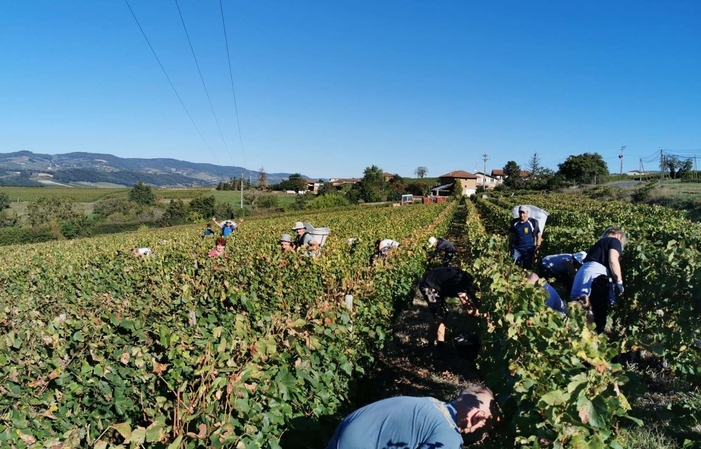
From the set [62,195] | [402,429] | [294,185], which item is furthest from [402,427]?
[294,185]

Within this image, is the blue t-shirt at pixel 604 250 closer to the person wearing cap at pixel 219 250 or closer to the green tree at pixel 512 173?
the person wearing cap at pixel 219 250

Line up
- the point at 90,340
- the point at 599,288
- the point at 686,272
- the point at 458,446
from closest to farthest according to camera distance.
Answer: the point at 458,446
the point at 90,340
the point at 686,272
the point at 599,288

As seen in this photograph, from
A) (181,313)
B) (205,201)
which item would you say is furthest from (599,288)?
(205,201)

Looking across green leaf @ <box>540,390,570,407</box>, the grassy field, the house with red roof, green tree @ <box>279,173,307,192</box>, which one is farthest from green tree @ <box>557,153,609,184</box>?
green leaf @ <box>540,390,570,407</box>

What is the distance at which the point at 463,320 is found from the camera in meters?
7.00

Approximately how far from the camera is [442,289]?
5.64 m

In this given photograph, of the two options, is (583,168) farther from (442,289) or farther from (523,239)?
(442,289)

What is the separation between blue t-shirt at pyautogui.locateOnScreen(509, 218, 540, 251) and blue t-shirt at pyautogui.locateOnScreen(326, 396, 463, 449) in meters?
6.56

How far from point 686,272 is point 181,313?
501 centimetres

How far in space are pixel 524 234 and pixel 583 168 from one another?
60.2 m

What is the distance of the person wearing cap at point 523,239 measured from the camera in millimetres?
8078

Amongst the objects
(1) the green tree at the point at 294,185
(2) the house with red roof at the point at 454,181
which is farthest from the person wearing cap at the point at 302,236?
(1) the green tree at the point at 294,185

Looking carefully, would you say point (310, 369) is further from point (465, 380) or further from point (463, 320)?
point (463, 320)

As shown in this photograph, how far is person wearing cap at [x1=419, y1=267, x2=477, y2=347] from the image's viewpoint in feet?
18.3
